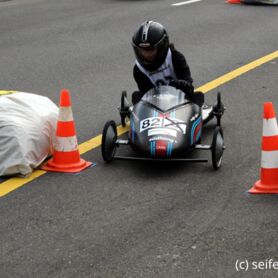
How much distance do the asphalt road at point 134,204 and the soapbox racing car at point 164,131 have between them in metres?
0.18

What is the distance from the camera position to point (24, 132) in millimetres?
7676

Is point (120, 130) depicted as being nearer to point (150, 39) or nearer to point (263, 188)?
point (150, 39)

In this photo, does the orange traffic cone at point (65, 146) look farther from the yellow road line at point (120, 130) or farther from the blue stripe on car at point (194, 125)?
the blue stripe on car at point (194, 125)

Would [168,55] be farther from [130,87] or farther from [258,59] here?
[258,59]

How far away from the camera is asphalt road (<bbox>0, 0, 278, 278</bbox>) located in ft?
18.7

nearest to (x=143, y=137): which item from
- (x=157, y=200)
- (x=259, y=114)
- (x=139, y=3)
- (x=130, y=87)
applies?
(x=157, y=200)

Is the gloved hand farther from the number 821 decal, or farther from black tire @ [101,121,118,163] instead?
black tire @ [101,121,118,163]

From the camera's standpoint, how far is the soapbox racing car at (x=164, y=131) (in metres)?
7.56

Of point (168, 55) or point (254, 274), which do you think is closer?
point (254, 274)

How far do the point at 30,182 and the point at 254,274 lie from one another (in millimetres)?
2675

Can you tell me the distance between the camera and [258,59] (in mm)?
13250

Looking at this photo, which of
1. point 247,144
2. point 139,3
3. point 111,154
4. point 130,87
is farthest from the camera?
point 139,3

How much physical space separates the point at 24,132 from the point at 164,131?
1.29 metres

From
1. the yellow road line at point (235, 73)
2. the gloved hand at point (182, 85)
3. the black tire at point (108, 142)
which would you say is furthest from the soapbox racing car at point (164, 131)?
the yellow road line at point (235, 73)
